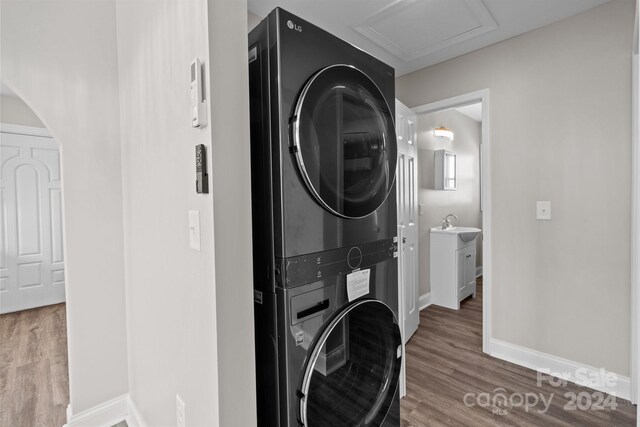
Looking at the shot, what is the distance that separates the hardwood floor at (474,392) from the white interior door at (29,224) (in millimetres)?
4286

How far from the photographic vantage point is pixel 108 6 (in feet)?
5.63

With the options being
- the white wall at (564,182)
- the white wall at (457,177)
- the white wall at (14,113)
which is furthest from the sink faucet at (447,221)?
the white wall at (14,113)

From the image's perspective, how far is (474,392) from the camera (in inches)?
80.8

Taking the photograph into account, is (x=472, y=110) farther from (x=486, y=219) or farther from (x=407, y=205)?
(x=407, y=205)

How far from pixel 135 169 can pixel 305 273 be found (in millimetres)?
1073

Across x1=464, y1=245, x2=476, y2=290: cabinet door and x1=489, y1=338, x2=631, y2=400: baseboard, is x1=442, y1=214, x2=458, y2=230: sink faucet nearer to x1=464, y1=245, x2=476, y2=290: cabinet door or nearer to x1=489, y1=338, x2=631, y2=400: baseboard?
x1=464, y1=245, x2=476, y2=290: cabinet door

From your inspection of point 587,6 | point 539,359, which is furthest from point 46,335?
point 587,6

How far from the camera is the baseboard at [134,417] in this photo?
1.60 m

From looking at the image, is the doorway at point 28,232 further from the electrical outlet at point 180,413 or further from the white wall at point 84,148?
the electrical outlet at point 180,413

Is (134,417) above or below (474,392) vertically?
above

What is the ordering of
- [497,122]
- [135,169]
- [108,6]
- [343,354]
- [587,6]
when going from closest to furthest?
[343,354], [135,169], [108,6], [587,6], [497,122]

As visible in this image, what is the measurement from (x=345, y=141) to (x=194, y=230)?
58cm

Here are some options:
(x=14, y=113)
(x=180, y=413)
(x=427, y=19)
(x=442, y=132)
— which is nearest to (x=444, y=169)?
(x=442, y=132)

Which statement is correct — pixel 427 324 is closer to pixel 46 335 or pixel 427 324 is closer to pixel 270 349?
pixel 270 349
